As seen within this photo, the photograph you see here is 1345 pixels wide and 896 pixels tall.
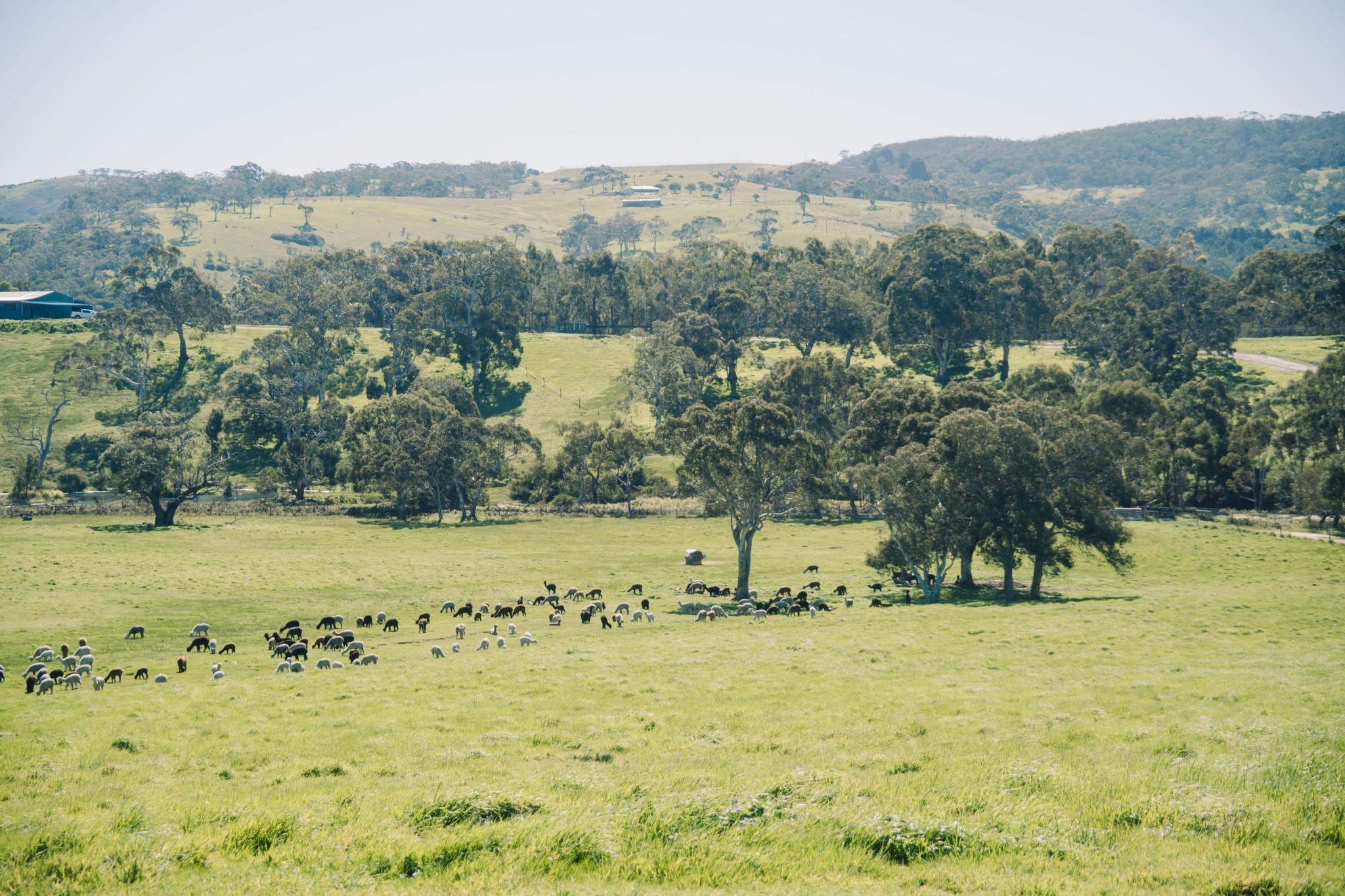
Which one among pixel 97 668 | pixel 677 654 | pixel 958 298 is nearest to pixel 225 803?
pixel 677 654

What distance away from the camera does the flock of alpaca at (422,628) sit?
1244 inches

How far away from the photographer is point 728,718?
73.7 ft

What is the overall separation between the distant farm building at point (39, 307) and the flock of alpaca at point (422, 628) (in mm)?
158329

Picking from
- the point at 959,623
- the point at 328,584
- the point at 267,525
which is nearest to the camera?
the point at 959,623

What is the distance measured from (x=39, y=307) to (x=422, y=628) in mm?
165716

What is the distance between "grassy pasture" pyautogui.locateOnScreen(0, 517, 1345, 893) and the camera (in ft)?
36.1

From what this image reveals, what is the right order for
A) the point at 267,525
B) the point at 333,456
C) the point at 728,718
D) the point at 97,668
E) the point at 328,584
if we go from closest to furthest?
the point at 728,718 → the point at 97,668 → the point at 328,584 → the point at 267,525 → the point at 333,456

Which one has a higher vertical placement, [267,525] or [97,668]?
[97,668]

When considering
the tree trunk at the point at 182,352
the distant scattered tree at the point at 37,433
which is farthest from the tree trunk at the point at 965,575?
the tree trunk at the point at 182,352

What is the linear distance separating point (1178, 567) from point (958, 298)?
275 feet

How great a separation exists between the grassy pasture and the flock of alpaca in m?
1.02

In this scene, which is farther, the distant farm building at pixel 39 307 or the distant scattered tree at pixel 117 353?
the distant farm building at pixel 39 307

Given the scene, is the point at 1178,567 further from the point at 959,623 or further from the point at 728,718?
the point at 728,718

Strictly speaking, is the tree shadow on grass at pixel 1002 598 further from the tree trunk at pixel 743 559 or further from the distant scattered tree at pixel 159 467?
the distant scattered tree at pixel 159 467
